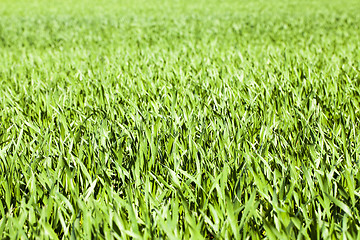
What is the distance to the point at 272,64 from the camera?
3297mm

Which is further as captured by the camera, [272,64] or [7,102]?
[272,64]

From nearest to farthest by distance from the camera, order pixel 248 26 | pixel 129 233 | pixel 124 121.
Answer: pixel 129 233 < pixel 124 121 < pixel 248 26

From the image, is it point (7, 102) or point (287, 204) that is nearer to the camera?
point (287, 204)

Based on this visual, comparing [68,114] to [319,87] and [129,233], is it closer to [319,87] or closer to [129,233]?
[129,233]

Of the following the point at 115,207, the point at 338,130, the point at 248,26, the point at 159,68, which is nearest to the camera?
the point at 115,207

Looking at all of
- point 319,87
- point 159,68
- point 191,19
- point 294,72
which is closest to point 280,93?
point 319,87

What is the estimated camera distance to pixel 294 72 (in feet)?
9.55

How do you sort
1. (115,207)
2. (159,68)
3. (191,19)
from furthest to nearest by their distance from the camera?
(191,19), (159,68), (115,207)

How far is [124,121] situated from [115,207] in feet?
3.20

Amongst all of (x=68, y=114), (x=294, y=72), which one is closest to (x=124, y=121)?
(x=68, y=114)

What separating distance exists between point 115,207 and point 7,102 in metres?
1.79

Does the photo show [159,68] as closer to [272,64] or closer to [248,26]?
[272,64]

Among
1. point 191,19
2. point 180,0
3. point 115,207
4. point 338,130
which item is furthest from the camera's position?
point 180,0

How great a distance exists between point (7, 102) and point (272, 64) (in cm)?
248
